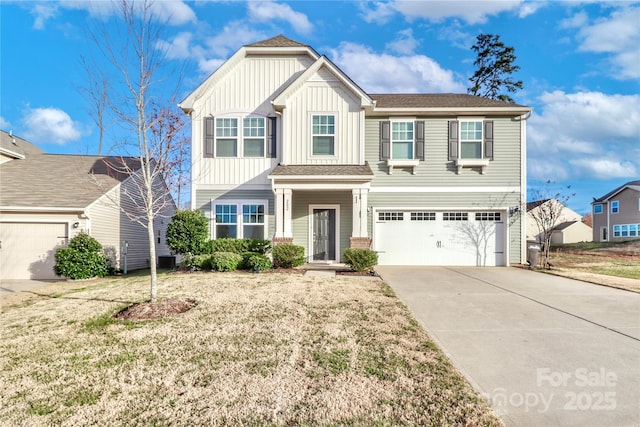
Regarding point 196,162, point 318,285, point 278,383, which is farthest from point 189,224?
point 278,383

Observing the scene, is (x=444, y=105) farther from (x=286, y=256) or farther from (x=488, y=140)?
(x=286, y=256)

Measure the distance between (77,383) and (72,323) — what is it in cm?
281

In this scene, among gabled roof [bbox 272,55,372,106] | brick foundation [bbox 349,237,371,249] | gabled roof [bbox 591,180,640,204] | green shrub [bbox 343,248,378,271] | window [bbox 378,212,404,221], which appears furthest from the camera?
gabled roof [bbox 591,180,640,204]

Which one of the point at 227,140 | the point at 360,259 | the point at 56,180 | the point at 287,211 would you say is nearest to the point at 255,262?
the point at 287,211

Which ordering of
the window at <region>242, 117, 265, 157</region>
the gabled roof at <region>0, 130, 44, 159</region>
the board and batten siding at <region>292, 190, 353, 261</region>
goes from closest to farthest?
the window at <region>242, 117, 265, 157</region>
the board and batten siding at <region>292, 190, 353, 261</region>
the gabled roof at <region>0, 130, 44, 159</region>

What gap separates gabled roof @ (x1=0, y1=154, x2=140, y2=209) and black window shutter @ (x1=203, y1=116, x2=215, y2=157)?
8.44 feet

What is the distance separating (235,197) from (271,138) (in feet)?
8.98

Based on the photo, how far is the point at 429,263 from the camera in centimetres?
1367

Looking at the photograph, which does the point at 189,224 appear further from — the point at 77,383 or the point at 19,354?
the point at 77,383

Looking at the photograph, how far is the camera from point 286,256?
1125 centimetres

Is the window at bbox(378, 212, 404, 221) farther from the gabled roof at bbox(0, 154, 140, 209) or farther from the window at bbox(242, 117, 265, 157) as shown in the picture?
the gabled roof at bbox(0, 154, 140, 209)

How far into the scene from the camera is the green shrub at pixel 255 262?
11.0 metres

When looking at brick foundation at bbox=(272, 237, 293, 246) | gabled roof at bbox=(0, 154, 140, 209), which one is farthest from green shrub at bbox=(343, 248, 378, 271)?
gabled roof at bbox=(0, 154, 140, 209)

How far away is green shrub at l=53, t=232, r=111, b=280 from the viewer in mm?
11750
